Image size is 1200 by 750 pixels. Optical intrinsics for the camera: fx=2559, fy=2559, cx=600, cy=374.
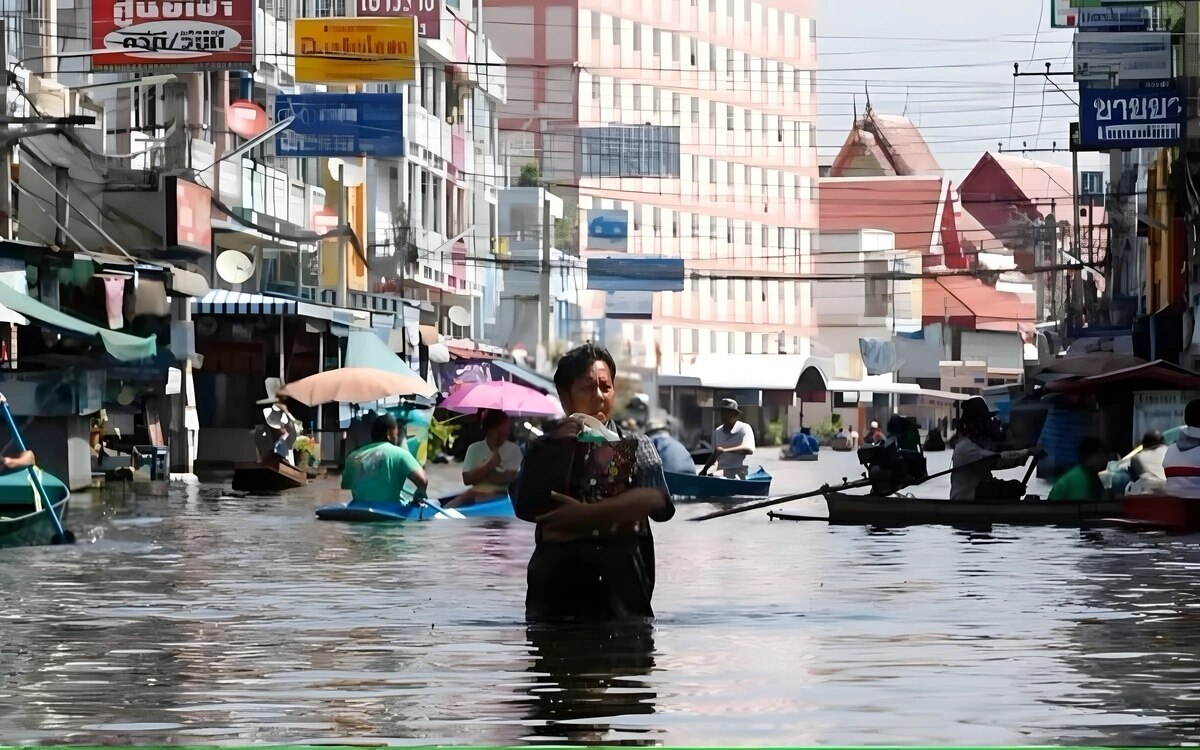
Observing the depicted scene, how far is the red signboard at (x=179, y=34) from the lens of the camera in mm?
42562

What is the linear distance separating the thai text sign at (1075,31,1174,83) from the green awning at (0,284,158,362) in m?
17.0

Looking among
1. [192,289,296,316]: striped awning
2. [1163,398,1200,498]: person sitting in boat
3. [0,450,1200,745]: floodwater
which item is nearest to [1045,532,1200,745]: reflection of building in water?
[0,450,1200,745]: floodwater

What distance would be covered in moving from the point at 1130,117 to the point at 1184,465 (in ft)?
66.2

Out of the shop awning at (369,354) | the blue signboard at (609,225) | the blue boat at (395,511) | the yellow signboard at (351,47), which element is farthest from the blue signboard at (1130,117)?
the blue signboard at (609,225)

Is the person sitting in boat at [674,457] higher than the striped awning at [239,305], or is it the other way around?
the striped awning at [239,305]

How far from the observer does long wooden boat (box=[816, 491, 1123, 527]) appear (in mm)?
27969

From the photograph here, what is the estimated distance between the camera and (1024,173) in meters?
149

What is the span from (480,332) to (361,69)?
41909 millimetres

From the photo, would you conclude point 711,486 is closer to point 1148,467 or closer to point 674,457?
point 674,457

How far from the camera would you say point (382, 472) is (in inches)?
1056

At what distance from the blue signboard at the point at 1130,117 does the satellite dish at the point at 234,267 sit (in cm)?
1828

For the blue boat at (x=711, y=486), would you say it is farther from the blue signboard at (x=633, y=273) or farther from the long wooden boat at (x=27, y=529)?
the blue signboard at (x=633, y=273)

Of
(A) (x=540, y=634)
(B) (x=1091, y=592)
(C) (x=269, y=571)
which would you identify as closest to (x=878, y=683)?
(A) (x=540, y=634)

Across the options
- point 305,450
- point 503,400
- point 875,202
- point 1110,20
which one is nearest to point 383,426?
point 503,400
